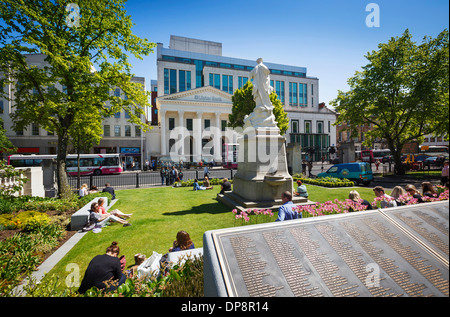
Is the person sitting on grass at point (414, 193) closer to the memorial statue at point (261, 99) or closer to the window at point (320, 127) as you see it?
the memorial statue at point (261, 99)

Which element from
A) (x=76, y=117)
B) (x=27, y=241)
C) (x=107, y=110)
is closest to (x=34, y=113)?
(x=76, y=117)

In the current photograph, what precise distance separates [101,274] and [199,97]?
44.2 meters

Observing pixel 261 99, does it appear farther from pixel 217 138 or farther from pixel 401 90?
pixel 217 138

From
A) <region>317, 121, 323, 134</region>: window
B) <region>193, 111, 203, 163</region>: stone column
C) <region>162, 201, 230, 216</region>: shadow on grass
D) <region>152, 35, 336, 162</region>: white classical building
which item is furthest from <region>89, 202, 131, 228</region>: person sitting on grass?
<region>317, 121, 323, 134</region>: window

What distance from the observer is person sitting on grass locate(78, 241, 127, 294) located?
3.06 meters

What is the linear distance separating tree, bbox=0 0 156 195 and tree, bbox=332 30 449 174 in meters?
20.6

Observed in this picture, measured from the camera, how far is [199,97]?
44531mm

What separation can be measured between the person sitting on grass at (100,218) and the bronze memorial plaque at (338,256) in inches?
232

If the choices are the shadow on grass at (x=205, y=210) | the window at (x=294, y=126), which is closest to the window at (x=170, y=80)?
the window at (x=294, y=126)

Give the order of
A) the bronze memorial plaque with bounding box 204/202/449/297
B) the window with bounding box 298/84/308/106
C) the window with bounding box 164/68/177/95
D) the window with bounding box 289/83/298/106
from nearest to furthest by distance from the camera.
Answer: the bronze memorial plaque with bounding box 204/202/449/297
the window with bounding box 164/68/177/95
the window with bounding box 289/83/298/106
the window with bounding box 298/84/308/106

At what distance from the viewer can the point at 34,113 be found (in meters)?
9.59

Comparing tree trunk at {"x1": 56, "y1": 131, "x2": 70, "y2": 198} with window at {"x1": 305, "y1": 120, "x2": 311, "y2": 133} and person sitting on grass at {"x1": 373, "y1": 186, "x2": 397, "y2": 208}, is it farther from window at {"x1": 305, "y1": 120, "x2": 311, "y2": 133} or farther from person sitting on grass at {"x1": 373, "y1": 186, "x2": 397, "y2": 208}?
window at {"x1": 305, "y1": 120, "x2": 311, "y2": 133}
